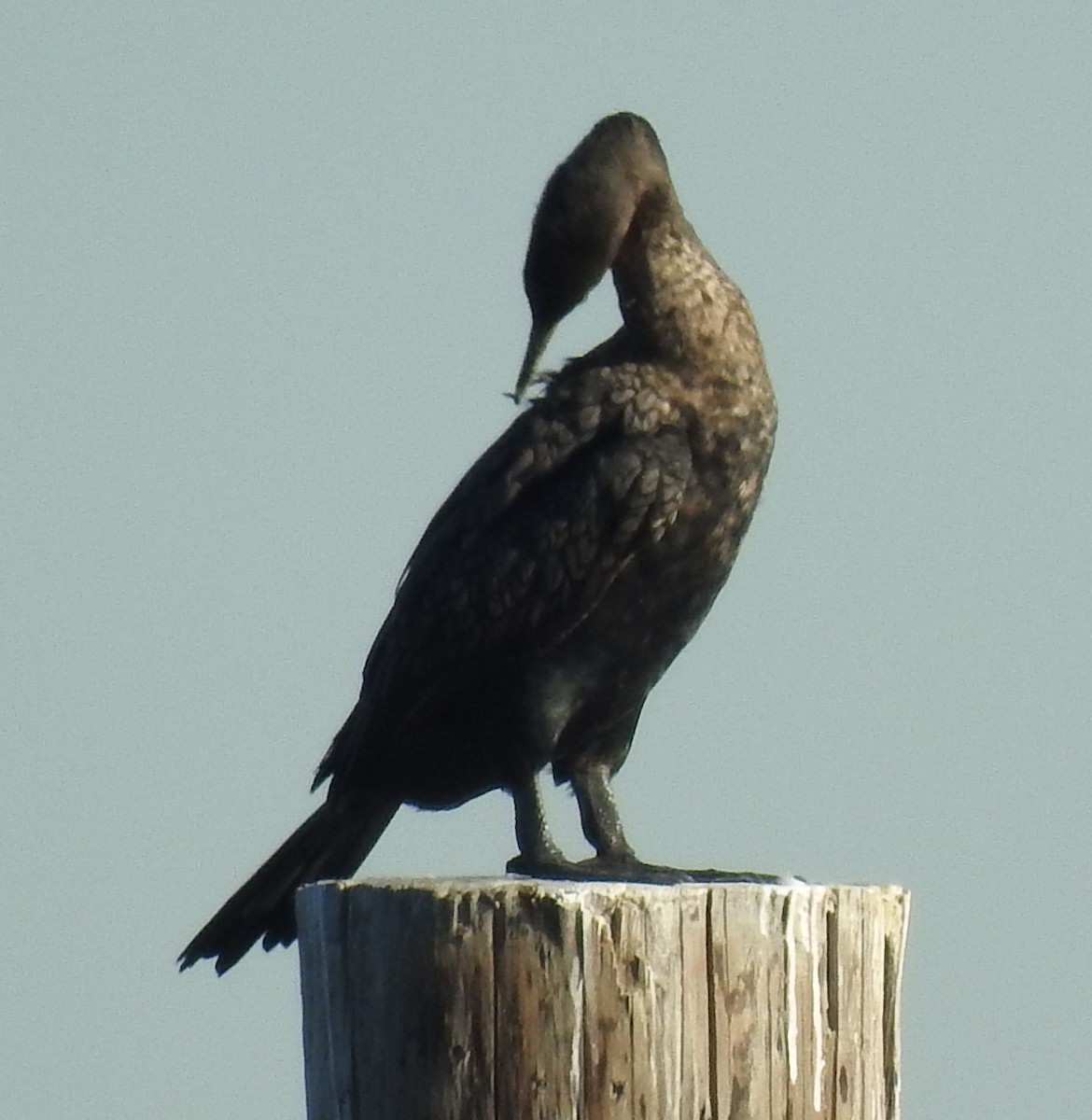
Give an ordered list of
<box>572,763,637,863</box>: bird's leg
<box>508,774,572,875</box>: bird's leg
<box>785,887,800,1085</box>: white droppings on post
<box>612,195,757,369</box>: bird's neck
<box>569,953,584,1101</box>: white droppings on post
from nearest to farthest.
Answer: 1. <box>569,953,584,1101</box>: white droppings on post
2. <box>785,887,800,1085</box>: white droppings on post
3. <box>508,774,572,875</box>: bird's leg
4. <box>612,195,757,369</box>: bird's neck
5. <box>572,763,637,863</box>: bird's leg

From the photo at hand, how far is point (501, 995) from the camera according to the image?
4305mm

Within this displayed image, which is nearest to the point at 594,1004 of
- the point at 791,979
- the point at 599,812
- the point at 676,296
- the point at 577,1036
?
the point at 577,1036

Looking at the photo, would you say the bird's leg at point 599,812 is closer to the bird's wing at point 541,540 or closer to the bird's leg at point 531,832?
the bird's leg at point 531,832

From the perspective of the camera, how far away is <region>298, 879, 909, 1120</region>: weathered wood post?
4258 mm

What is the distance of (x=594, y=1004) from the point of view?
4273 millimetres

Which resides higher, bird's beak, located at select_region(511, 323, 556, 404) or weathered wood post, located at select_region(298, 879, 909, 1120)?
bird's beak, located at select_region(511, 323, 556, 404)

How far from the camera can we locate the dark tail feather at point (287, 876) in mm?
6180

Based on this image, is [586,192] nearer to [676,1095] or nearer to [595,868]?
[595,868]

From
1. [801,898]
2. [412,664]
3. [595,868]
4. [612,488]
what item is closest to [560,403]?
[612,488]

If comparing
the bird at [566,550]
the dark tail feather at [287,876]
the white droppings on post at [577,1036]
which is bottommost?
the white droppings on post at [577,1036]

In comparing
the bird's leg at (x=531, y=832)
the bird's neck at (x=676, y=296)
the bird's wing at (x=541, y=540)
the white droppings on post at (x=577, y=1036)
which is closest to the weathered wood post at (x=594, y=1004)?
the white droppings on post at (x=577, y=1036)

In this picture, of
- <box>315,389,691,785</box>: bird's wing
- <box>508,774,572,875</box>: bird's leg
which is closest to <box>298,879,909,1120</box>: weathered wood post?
<box>508,774,572,875</box>: bird's leg

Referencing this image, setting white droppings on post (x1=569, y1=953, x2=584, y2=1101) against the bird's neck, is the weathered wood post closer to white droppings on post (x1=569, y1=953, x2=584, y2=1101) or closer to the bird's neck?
white droppings on post (x1=569, y1=953, x2=584, y2=1101)

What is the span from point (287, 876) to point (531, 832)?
0.60 meters
